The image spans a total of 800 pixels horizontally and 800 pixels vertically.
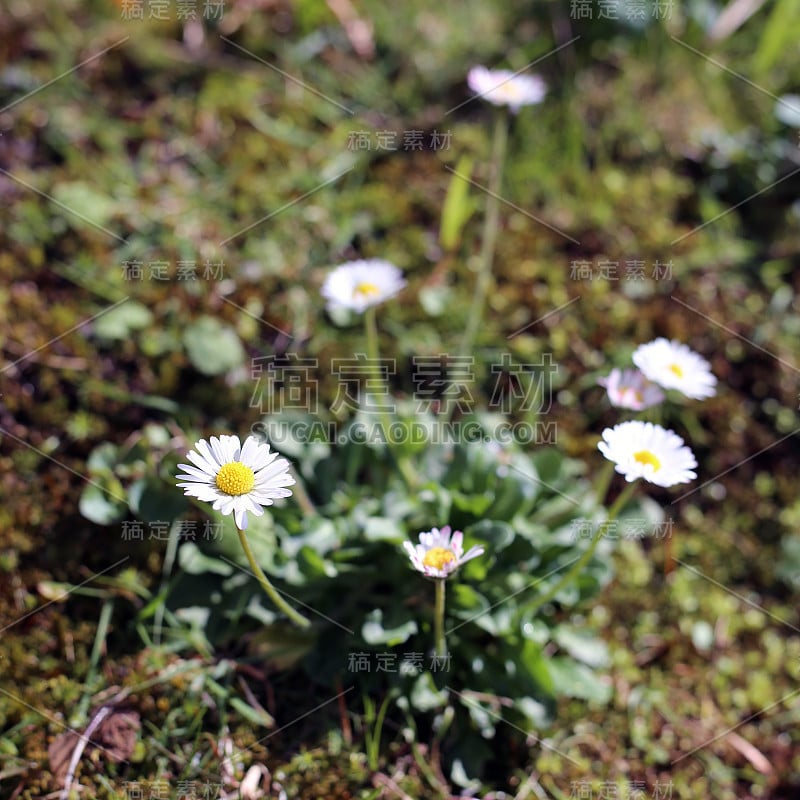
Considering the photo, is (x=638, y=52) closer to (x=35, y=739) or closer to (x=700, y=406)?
(x=700, y=406)

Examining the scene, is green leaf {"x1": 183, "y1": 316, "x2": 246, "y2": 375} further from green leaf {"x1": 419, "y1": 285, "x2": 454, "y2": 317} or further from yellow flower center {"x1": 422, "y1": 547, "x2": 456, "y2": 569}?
yellow flower center {"x1": 422, "y1": 547, "x2": 456, "y2": 569}

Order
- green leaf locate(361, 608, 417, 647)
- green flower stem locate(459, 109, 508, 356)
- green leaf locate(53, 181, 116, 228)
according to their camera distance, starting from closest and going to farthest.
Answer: green leaf locate(361, 608, 417, 647) → green flower stem locate(459, 109, 508, 356) → green leaf locate(53, 181, 116, 228)

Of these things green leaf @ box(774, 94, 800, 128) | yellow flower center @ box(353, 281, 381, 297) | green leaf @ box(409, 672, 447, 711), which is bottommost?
green leaf @ box(409, 672, 447, 711)

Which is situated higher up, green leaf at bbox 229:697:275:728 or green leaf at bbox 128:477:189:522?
green leaf at bbox 128:477:189:522

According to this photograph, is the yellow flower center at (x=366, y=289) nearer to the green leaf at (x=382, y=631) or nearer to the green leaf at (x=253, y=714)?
the green leaf at (x=382, y=631)

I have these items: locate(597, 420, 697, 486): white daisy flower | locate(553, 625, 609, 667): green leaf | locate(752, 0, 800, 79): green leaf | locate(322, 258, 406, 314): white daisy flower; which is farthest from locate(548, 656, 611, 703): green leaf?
locate(752, 0, 800, 79): green leaf

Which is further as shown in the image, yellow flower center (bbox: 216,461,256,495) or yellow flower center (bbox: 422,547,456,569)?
yellow flower center (bbox: 422,547,456,569)

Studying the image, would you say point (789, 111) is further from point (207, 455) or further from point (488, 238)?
point (207, 455)

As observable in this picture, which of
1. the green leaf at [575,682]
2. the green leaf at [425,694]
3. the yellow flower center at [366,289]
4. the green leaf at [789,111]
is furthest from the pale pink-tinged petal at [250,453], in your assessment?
the green leaf at [789,111]

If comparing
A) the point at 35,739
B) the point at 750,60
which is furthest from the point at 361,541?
the point at 750,60
